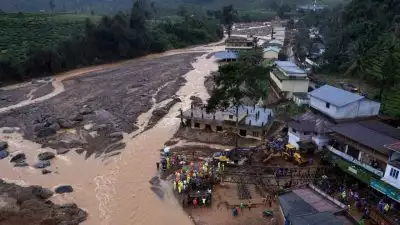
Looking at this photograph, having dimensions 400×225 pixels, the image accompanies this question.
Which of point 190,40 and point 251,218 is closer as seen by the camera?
point 251,218

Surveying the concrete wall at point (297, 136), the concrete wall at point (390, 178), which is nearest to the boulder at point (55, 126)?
the concrete wall at point (297, 136)

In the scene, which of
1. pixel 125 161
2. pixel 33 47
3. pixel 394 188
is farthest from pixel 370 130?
pixel 33 47

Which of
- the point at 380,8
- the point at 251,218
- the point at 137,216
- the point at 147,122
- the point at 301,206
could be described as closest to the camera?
the point at 301,206

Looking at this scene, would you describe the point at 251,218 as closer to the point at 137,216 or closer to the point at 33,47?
the point at 137,216

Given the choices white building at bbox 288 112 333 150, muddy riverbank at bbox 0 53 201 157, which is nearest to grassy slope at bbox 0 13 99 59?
muddy riverbank at bbox 0 53 201 157

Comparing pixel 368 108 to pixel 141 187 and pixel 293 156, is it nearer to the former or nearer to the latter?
pixel 293 156

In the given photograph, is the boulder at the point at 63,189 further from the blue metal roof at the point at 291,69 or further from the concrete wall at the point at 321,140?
the blue metal roof at the point at 291,69
